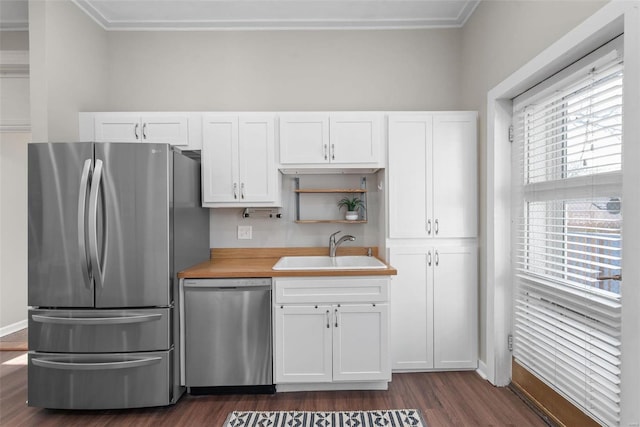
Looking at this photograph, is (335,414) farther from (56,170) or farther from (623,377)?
(56,170)

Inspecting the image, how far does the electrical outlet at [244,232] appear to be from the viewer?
3.22 meters

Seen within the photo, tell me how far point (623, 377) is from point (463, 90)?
2.40 meters

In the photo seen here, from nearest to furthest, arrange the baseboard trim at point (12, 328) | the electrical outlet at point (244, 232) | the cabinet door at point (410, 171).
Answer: the cabinet door at point (410, 171) → the electrical outlet at point (244, 232) → the baseboard trim at point (12, 328)

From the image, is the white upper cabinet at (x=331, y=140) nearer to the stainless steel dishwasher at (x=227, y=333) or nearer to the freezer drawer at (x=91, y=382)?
the stainless steel dishwasher at (x=227, y=333)

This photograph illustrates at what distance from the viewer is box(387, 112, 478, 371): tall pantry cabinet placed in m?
2.83

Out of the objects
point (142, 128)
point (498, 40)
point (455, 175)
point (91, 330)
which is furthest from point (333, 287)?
point (498, 40)

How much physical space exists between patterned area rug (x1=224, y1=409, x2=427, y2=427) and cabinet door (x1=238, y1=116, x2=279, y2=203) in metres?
1.53

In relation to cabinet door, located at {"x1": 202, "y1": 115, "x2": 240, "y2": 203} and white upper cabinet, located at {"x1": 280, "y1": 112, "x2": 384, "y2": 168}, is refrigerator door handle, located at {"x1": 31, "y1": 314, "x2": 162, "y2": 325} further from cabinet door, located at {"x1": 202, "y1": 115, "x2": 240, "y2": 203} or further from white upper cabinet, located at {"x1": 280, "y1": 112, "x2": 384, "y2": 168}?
white upper cabinet, located at {"x1": 280, "y1": 112, "x2": 384, "y2": 168}

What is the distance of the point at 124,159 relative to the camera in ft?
7.47

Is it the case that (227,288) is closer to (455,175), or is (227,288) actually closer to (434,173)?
(434,173)

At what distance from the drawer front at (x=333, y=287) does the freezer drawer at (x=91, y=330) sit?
2.75 ft

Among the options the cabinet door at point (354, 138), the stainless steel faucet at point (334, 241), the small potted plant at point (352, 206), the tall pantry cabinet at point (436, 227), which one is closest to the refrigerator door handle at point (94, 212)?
the cabinet door at point (354, 138)

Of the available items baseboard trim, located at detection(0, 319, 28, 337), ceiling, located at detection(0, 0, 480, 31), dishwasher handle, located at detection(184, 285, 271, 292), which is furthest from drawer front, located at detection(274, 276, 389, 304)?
baseboard trim, located at detection(0, 319, 28, 337)

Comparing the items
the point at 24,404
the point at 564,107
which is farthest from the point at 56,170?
the point at 564,107
